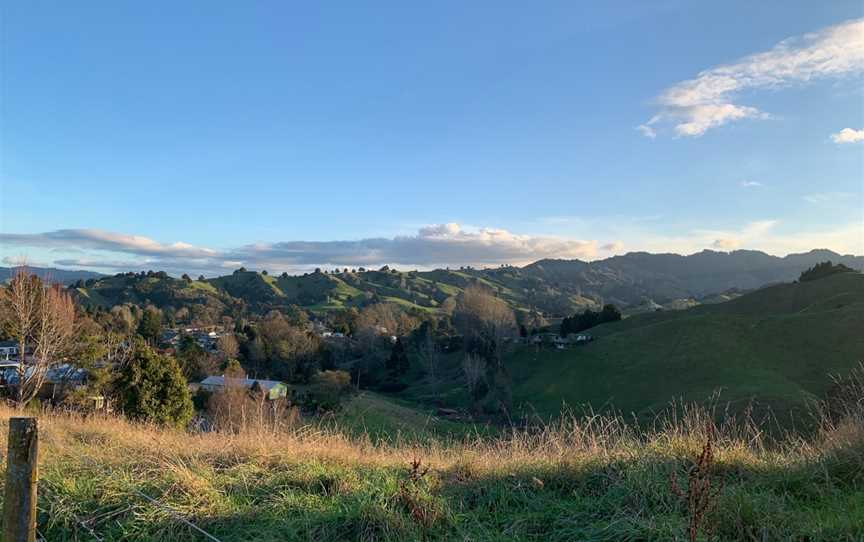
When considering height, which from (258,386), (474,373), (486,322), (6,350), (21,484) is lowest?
(474,373)

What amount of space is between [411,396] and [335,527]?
188 feet

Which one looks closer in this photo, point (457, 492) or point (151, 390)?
point (457, 492)

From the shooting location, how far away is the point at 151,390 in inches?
930

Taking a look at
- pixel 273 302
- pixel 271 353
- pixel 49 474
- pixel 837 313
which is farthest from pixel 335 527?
pixel 273 302

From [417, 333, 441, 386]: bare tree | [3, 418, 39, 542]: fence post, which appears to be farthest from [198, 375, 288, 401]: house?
[3, 418, 39, 542]: fence post

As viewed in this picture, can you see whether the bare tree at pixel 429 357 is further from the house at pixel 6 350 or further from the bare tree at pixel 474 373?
the house at pixel 6 350

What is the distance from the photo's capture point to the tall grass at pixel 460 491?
3.64 meters

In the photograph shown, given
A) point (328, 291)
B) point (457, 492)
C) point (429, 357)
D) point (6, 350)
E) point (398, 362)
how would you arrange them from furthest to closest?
point (328, 291) < point (398, 362) < point (429, 357) < point (6, 350) < point (457, 492)

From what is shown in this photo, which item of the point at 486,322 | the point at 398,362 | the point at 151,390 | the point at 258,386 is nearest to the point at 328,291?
the point at 398,362

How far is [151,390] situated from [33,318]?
6.08 metres

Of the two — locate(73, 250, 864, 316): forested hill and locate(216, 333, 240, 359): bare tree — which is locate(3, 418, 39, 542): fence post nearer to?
locate(216, 333, 240, 359): bare tree

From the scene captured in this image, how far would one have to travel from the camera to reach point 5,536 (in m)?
2.55

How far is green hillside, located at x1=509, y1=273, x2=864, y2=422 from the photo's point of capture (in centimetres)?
3425

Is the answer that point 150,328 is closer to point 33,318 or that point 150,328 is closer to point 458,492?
point 33,318
